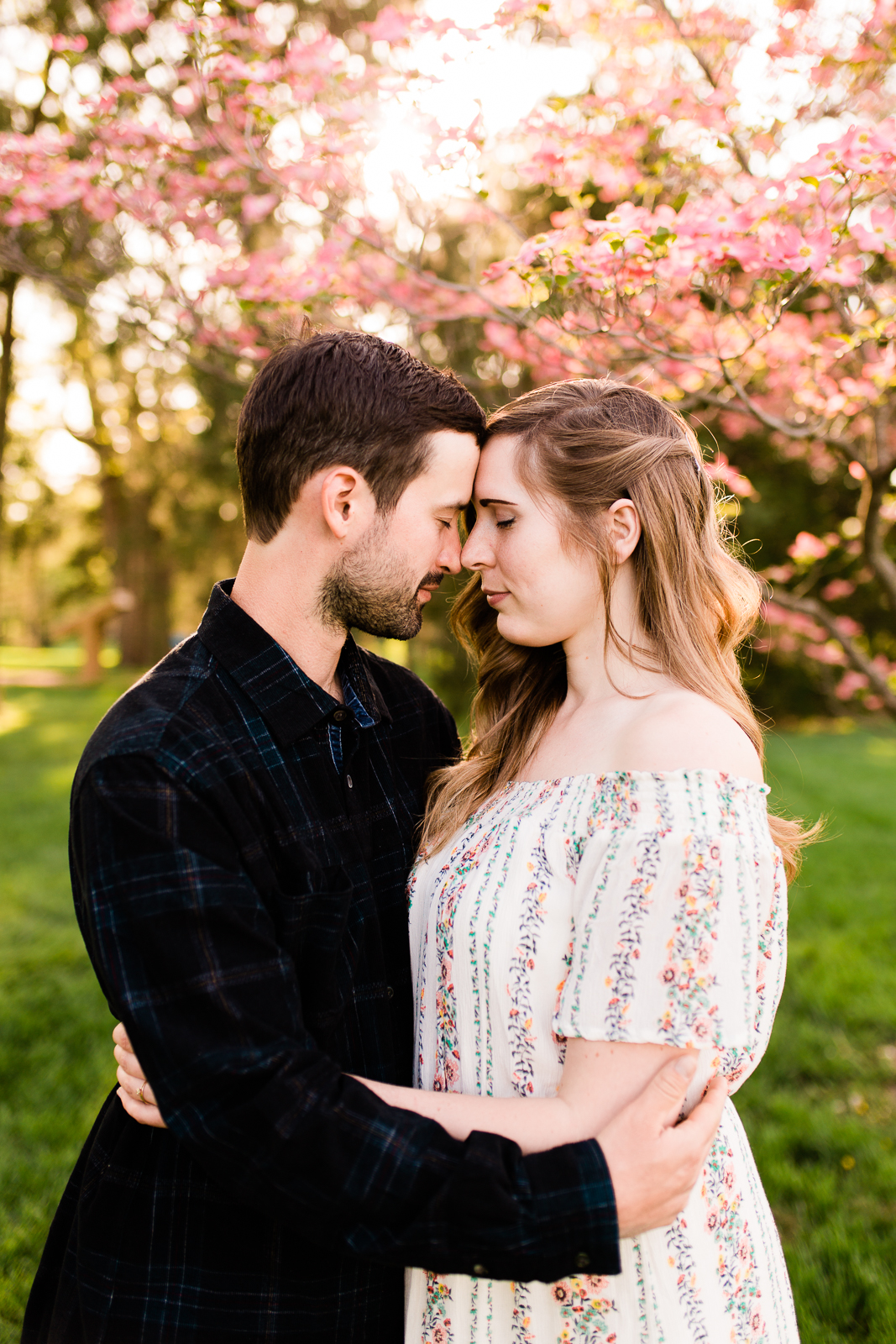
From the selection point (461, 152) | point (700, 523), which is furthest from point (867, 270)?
point (700, 523)

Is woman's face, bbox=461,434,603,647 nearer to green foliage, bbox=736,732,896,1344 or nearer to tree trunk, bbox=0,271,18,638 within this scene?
green foliage, bbox=736,732,896,1344

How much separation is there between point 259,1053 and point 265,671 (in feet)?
2.22

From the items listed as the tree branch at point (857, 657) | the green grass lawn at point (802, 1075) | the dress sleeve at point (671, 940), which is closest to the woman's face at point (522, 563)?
the dress sleeve at point (671, 940)

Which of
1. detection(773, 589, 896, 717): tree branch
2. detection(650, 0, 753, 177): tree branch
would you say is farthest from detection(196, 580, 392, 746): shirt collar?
detection(650, 0, 753, 177): tree branch

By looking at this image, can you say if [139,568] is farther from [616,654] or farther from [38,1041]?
[616,654]

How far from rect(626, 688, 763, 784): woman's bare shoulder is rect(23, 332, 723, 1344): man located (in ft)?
1.64

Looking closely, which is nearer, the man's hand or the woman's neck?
the man's hand

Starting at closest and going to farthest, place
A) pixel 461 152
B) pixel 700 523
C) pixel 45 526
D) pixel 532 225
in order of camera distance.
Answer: pixel 700 523 → pixel 461 152 → pixel 532 225 → pixel 45 526

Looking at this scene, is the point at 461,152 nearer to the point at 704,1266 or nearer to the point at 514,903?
the point at 514,903

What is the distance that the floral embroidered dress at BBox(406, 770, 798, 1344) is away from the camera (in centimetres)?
141

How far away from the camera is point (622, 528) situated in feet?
6.10

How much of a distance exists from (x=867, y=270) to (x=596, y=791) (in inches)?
93.0

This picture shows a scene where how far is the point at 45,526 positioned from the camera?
18078 millimetres

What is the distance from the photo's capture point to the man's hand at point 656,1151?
1344 mm
